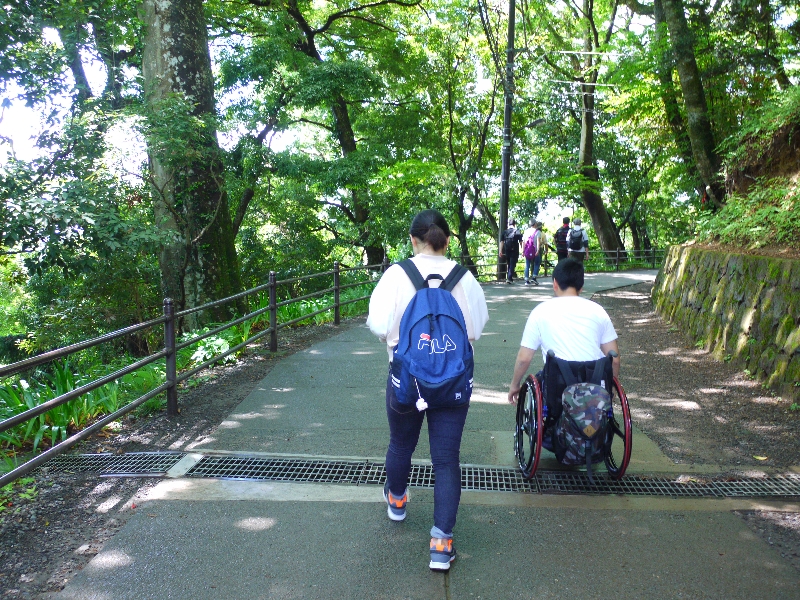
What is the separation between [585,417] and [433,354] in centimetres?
140

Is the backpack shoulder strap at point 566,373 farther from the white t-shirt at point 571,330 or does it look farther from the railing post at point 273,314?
the railing post at point 273,314

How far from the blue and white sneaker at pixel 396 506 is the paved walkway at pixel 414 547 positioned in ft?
0.24

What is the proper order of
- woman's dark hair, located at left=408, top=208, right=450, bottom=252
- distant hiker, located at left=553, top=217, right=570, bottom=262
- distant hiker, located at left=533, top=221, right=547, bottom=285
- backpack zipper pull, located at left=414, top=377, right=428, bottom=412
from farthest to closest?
1. distant hiker, located at left=533, top=221, right=547, bottom=285
2. distant hiker, located at left=553, top=217, right=570, bottom=262
3. woman's dark hair, located at left=408, top=208, right=450, bottom=252
4. backpack zipper pull, located at left=414, top=377, right=428, bottom=412

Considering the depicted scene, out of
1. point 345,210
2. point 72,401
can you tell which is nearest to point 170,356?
point 72,401

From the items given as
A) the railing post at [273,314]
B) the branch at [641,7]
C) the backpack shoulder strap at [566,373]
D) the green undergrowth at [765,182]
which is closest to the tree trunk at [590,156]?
the branch at [641,7]

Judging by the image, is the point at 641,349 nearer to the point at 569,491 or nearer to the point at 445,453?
the point at 569,491

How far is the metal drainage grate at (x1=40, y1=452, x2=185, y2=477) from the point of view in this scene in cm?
471

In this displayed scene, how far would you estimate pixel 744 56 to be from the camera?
488 inches

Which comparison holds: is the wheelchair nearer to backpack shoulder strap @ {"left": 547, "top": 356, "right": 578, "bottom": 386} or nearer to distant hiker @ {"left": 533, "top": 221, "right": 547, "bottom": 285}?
backpack shoulder strap @ {"left": 547, "top": 356, "right": 578, "bottom": 386}

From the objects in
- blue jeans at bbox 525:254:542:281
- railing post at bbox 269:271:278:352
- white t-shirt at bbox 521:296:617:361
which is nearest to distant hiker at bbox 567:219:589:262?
blue jeans at bbox 525:254:542:281

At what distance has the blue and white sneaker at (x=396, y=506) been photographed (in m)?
3.88

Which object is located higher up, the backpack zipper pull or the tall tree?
the tall tree

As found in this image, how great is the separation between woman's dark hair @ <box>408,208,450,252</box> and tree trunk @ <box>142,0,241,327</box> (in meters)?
7.09

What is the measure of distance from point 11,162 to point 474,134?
2082 cm
